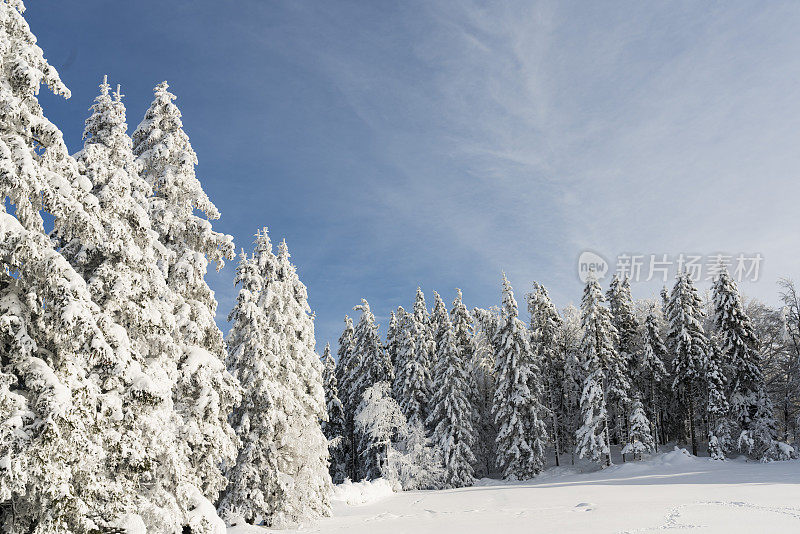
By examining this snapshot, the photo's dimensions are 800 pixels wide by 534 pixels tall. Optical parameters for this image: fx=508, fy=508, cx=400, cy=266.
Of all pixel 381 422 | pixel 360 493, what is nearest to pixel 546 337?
pixel 381 422

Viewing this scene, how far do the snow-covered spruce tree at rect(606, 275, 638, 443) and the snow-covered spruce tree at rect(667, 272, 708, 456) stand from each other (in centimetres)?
381

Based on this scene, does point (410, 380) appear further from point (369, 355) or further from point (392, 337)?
point (392, 337)

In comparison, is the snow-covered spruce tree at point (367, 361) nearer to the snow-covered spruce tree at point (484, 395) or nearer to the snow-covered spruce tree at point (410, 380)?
the snow-covered spruce tree at point (410, 380)

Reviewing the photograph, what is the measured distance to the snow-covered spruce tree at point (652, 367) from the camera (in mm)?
47531

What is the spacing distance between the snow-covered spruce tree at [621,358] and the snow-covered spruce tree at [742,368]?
8.21 m

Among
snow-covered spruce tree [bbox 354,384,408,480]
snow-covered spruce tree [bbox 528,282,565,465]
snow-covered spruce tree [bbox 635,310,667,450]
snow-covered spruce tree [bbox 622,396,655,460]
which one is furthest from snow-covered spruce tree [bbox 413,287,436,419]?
snow-covered spruce tree [bbox 635,310,667,450]

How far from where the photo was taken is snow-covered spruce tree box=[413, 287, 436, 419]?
1953 inches

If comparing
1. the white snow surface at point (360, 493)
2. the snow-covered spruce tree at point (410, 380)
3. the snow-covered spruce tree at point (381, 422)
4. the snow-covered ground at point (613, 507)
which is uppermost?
the snow-covered spruce tree at point (410, 380)

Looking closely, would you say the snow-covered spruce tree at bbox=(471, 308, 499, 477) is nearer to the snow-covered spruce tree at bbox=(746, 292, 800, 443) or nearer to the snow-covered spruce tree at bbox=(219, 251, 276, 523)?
the snow-covered spruce tree at bbox=(746, 292, 800, 443)

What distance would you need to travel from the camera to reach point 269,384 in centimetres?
2416

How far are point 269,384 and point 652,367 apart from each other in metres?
38.3

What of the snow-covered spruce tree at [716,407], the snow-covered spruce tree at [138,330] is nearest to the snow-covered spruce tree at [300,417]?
the snow-covered spruce tree at [138,330]

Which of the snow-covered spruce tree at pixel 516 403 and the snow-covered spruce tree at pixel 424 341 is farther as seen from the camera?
the snow-covered spruce tree at pixel 424 341

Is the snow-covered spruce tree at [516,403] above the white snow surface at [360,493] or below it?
above
